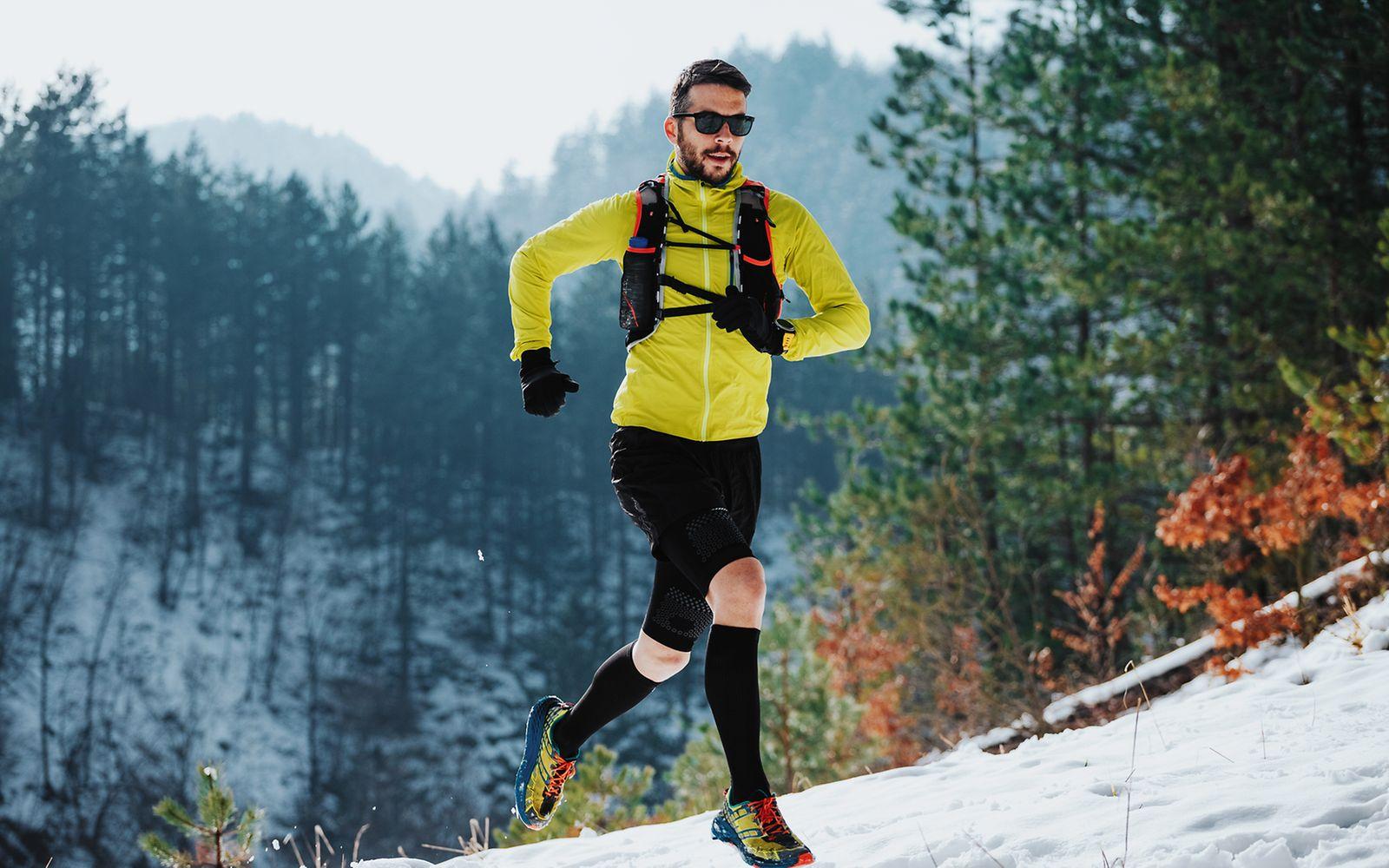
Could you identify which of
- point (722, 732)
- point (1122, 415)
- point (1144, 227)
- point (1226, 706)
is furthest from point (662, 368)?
point (1122, 415)

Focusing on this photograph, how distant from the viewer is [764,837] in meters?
2.46

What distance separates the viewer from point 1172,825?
2.29m

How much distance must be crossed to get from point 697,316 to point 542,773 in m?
1.54

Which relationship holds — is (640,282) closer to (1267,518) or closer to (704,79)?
(704,79)

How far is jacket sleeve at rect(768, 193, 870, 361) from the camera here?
3.04 metres

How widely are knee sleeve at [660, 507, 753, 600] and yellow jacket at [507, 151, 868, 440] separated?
30 cm

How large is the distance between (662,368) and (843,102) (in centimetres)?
13109

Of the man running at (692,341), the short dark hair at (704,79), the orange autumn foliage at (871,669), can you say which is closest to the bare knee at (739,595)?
the man running at (692,341)

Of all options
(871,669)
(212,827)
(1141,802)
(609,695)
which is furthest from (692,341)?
(871,669)

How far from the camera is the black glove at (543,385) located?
114 inches

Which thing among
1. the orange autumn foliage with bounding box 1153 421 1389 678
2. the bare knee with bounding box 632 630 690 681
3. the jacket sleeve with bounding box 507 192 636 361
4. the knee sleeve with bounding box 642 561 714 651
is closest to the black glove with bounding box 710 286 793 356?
the jacket sleeve with bounding box 507 192 636 361

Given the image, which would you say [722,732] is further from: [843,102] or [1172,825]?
[843,102]

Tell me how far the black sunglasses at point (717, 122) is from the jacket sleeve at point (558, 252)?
0.30 m

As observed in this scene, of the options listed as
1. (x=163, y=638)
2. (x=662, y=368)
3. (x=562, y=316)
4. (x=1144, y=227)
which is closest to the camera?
(x=662, y=368)
